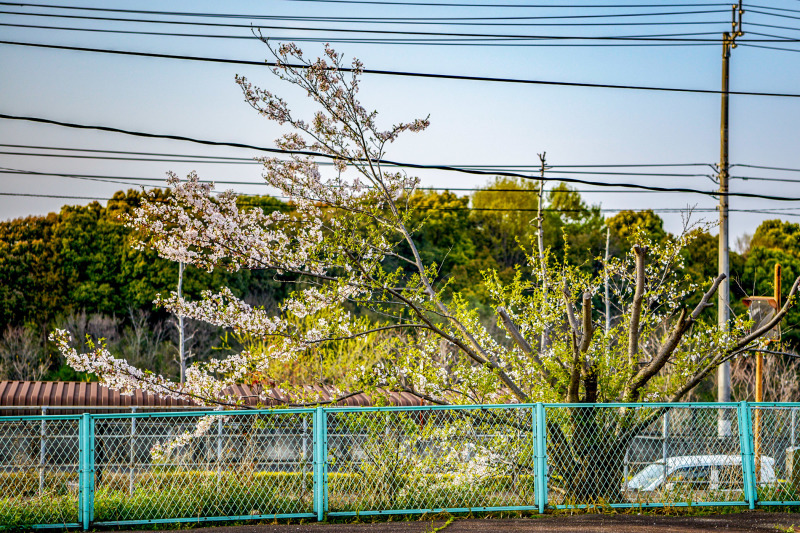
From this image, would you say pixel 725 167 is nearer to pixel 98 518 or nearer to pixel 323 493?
pixel 323 493

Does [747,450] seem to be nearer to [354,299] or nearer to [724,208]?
[354,299]

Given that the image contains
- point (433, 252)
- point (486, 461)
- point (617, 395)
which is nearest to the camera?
point (486, 461)

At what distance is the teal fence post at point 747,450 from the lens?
7582mm

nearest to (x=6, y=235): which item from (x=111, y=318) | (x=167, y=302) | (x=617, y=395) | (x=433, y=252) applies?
(x=111, y=318)

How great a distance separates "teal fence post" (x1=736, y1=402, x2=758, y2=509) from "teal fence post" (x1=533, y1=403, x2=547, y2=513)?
218 cm

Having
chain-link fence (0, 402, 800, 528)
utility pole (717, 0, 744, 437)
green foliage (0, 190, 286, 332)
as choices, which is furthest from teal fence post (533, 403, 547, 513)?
green foliage (0, 190, 286, 332)

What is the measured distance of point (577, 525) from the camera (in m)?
7.00

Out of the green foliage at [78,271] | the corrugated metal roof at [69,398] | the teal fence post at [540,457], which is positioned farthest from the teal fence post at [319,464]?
the green foliage at [78,271]

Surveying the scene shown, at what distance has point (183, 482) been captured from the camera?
24.2 ft

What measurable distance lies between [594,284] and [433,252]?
902 inches

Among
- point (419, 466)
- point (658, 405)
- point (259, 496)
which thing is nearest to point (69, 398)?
point (259, 496)

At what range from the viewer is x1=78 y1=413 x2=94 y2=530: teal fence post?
277 inches

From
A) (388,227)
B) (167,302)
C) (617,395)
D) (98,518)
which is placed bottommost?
(98,518)

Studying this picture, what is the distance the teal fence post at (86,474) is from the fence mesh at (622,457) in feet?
15.8
